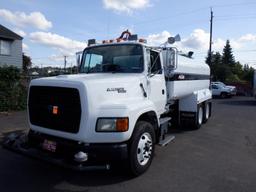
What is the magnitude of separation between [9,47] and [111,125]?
829 inches

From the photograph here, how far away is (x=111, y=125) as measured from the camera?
13.6 feet

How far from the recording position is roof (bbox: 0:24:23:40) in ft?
69.5

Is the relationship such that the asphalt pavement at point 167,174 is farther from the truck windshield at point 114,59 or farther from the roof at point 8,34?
the roof at point 8,34

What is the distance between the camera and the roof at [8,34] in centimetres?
2120

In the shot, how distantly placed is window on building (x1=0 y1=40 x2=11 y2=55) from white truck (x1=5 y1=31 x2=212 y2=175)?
18.2m

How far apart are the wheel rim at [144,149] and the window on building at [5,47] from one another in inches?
794

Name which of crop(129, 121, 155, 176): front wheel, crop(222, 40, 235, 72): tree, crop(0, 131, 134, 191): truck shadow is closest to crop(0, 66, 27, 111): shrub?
crop(0, 131, 134, 191): truck shadow

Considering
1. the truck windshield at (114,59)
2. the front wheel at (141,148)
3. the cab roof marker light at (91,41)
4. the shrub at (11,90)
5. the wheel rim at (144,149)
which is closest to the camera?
the front wheel at (141,148)

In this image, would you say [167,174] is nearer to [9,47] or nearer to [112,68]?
[112,68]

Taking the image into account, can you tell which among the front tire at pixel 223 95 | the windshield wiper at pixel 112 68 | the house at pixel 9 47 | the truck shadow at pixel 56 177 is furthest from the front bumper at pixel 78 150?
the front tire at pixel 223 95

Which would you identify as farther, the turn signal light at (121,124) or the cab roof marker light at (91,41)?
the cab roof marker light at (91,41)

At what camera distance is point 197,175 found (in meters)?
4.91

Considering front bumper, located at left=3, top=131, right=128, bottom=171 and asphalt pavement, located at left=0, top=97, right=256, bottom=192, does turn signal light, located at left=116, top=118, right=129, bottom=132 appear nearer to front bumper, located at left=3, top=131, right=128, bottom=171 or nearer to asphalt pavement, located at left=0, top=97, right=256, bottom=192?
front bumper, located at left=3, top=131, right=128, bottom=171

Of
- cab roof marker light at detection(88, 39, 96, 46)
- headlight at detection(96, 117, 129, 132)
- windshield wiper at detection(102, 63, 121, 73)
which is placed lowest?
headlight at detection(96, 117, 129, 132)
